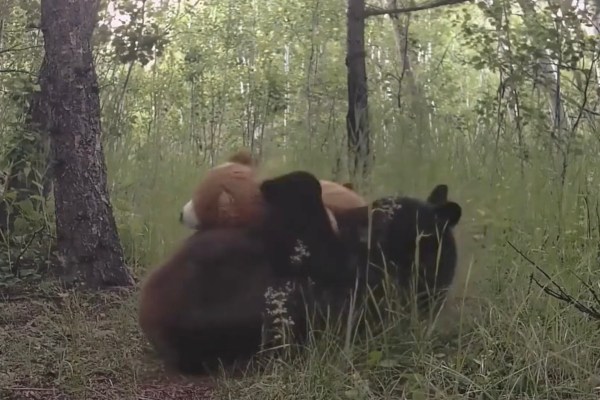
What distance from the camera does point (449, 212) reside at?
1.58 m

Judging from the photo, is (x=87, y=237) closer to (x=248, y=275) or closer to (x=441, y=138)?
(x=248, y=275)

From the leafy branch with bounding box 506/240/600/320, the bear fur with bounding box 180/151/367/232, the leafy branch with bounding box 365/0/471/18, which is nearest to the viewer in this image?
the bear fur with bounding box 180/151/367/232

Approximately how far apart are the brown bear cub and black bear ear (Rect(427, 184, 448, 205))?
0.22m

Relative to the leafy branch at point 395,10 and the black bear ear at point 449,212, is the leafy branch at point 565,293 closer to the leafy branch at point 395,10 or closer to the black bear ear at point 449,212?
the black bear ear at point 449,212

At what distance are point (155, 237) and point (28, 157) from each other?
1.31 m

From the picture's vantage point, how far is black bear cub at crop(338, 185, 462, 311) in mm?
1546

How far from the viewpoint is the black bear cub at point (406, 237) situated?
5.07ft

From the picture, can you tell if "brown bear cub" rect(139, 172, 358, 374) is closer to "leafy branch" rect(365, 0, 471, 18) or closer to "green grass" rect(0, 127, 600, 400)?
"green grass" rect(0, 127, 600, 400)

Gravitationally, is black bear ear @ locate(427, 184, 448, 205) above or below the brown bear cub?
above

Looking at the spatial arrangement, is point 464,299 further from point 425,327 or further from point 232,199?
point 232,199

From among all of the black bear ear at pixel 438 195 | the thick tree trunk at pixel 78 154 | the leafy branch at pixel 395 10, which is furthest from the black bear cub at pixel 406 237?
the thick tree trunk at pixel 78 154

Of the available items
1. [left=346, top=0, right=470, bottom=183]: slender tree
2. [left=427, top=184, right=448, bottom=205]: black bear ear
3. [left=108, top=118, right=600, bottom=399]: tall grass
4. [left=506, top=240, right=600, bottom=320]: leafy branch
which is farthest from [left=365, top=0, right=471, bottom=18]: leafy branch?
[left=506, top=240, right=600, bottom=320]: leafy branch

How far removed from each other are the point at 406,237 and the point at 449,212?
10 centimetres

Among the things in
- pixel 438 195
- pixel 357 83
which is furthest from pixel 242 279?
pixel 357 83
